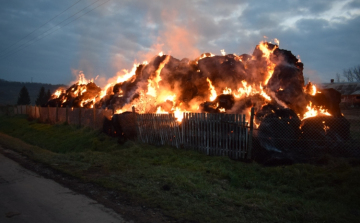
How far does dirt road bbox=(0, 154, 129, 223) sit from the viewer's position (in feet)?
16.0

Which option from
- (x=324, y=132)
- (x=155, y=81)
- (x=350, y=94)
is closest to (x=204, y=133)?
(x=324, y=132)

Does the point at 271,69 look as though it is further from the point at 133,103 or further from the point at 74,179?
the point at 74,179

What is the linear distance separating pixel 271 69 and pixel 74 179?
1222cm

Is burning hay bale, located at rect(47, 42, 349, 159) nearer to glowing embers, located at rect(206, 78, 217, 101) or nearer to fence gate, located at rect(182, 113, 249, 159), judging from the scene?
glowing embers, located at rect(206, 78, 217, 101)

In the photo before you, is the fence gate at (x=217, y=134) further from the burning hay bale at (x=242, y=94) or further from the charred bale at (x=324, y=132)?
the charred bale at (x=324, y=132)

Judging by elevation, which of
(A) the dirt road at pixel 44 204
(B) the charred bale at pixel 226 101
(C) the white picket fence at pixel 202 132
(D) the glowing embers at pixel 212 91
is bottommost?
(A) the dirt road at pixel 44 204

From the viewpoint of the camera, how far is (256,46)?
54.3 feet

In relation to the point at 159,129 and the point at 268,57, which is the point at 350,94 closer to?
the point at 268,57

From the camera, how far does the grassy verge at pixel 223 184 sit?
525cm

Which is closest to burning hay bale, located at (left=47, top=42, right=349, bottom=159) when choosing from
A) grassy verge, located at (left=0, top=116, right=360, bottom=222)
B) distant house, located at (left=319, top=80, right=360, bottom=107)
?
grassy verge, located at (left=0, top=116, right=360, bottom=222)

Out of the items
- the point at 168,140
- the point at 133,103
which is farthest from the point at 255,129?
the point at 133,103

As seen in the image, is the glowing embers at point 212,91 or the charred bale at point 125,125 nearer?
the charred bale at point 125,125

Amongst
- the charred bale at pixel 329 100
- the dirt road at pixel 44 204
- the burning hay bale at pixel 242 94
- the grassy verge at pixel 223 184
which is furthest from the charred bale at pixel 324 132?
the dirt road at pixel 44 204

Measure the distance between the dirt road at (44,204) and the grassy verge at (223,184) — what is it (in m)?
0.93
